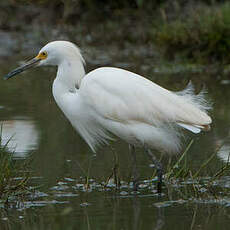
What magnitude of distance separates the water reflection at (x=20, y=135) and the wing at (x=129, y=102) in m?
1.43

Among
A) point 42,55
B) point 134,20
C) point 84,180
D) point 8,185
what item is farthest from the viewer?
point 134,20

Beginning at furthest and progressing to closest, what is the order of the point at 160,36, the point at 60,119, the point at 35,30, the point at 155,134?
the point at 35,30 → the point at 160,36 → the point at 60,119 → the point at 155,134

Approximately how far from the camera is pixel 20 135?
770cm

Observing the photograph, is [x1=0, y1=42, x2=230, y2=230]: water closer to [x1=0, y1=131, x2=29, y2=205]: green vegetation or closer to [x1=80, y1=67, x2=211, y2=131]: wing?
[x1=0, y1=131, x2=29, y2=205]: green vegetation

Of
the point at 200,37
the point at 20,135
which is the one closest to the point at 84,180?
the point at 20,135

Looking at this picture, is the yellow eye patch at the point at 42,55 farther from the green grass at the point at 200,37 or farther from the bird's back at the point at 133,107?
the green grass at the point at 200,37

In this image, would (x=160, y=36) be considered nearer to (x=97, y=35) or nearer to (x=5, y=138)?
(x=97, y=35)

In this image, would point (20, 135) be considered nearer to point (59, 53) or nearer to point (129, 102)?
point (59, 53)

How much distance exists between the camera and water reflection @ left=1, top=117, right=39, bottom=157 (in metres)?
7.12

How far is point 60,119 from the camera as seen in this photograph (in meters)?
8.69

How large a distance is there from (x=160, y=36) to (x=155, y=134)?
276 inches

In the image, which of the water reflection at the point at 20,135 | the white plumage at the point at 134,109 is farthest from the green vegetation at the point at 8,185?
the water reflection at the point at 20,135

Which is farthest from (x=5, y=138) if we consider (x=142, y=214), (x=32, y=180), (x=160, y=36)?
(x=160, y=36)

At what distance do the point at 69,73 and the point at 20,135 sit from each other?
76.5 inches
